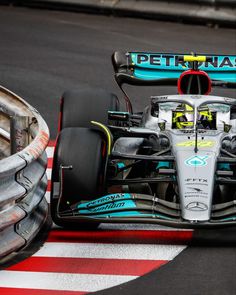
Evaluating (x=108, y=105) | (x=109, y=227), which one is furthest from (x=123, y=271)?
(x=108, y=105)

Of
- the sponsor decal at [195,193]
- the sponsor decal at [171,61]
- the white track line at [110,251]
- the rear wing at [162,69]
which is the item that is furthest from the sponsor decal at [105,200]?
the sponsor decal at [171,61]

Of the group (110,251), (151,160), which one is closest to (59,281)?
(110,251)

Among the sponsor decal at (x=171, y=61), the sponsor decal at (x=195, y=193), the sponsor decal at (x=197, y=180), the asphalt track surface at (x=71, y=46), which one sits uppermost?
the sponsor decal at (x=197, y=180)

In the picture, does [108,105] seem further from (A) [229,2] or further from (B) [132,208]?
(A) [229,2]

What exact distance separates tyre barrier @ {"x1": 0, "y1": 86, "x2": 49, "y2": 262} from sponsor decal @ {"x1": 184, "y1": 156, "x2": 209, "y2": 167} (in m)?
1.13

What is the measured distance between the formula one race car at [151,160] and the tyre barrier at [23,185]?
241 millimetres

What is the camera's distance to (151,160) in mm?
9086

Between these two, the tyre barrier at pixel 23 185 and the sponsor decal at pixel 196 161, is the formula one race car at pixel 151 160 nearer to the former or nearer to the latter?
the sponsor decal at pixel 196 161

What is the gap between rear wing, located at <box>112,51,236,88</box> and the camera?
36.7 ft

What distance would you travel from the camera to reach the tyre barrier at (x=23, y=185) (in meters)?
7.89

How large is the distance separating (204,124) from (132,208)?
1604 mm

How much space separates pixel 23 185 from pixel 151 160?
4.44ft

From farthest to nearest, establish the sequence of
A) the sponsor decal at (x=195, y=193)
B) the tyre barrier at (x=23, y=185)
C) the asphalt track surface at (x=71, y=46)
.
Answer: the asphalt track surface at (x=71, y=46), the sponsor decal at (x=195, y=193), the tyre barrier at (x=23, y=185)

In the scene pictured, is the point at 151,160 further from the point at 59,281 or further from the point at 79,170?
the point at 59,281
